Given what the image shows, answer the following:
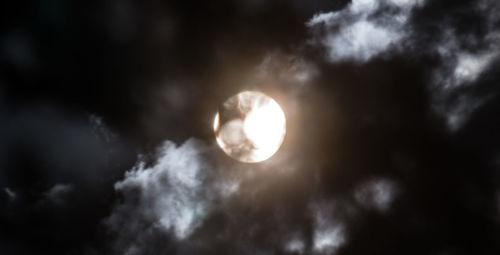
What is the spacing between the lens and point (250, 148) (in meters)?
59.4
